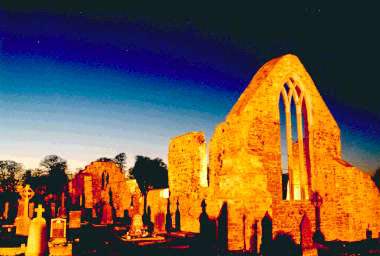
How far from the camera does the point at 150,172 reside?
2852 inches

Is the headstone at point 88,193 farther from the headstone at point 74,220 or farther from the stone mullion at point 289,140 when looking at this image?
the stone mullion at point 289,140

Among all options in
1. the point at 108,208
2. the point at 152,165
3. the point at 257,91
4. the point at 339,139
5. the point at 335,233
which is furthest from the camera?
the point at 152,165

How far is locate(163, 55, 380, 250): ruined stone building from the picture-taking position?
422 inches

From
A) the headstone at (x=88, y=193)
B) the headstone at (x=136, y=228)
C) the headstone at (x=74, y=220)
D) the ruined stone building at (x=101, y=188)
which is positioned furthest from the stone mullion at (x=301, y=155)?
the headstone at (x=88, y=193)

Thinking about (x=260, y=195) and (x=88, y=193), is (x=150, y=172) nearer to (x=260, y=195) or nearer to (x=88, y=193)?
(x=88, y=193)

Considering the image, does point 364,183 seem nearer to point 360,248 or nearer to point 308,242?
Result: point 360,248

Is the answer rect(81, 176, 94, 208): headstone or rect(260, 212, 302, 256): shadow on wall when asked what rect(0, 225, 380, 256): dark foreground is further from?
rect(81, 176, 94, 208): headstone

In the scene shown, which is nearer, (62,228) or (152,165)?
(62,228)

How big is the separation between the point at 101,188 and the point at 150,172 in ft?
144

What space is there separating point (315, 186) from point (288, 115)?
305 centimetres

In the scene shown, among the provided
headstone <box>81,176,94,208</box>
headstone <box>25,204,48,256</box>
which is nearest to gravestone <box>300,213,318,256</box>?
headstone <box>25,204,48,256</box>

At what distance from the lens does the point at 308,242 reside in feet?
29.2

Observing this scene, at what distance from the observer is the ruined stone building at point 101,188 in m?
28.0

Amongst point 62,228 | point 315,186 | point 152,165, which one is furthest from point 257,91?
point 152,165
